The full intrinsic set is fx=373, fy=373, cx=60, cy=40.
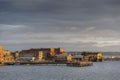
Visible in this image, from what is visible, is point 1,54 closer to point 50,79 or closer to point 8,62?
point 8,62

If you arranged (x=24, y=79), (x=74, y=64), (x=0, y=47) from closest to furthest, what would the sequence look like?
(x=24, y=79) → (x=74, y=64) → (x=0, y=47)

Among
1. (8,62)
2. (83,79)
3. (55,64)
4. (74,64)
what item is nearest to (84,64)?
(74,64)

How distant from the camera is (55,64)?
198 metres

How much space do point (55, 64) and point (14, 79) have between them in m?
107

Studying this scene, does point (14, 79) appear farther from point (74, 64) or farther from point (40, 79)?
point (74, 64)

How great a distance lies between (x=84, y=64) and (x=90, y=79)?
91579 mm

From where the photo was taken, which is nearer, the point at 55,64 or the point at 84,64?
the point at 84,64

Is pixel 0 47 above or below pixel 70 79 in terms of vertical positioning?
above

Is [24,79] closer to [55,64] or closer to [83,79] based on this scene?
[83,79]

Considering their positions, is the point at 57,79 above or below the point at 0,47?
below

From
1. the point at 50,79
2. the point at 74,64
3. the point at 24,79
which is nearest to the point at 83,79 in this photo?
the point at 50,79

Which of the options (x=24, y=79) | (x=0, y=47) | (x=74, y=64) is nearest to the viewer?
(x=24, y=79)

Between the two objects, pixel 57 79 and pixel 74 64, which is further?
pixel 74 64

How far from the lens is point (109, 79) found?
92000 mm
